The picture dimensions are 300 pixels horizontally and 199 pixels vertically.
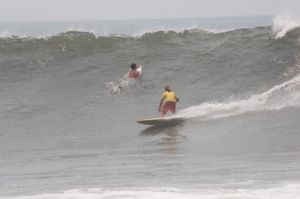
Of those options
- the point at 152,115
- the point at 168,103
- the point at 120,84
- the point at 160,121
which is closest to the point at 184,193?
the point at 160,121

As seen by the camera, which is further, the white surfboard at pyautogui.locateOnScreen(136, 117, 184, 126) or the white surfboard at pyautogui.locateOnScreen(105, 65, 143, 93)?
the white surfboard at pyautogui.locateOnScreen(105, 65, 143, 93)

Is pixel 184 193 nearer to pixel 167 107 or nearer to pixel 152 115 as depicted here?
pixel 167 107

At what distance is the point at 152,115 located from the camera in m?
17.8

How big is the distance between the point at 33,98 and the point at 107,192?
42.2 ft

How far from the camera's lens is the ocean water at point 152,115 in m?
9.60

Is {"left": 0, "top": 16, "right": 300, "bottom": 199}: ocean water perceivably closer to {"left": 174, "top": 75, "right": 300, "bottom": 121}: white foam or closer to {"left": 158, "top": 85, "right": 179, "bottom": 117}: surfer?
{"left": 174, "top": 75, "right": 300, "bottom": 121}: white foam

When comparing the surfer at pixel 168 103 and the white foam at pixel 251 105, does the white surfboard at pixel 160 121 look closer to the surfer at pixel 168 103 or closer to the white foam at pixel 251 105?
the white foam at pixel 251 105

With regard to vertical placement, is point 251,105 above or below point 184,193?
above

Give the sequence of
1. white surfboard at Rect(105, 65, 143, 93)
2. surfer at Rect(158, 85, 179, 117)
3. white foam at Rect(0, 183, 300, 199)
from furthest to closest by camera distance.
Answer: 1. white surfboard at Rect(105, 65, 143, 93)
2. surfer at Rect(158, 85, 179, 117)
3. white foam at Rect(0, 183, 300, 199)

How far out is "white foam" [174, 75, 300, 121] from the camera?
16.9 meters

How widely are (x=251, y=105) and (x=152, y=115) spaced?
2.79 m

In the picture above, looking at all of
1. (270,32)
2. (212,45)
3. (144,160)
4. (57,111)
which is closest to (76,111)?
(57,111)

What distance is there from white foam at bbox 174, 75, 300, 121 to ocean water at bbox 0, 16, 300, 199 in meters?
0.04

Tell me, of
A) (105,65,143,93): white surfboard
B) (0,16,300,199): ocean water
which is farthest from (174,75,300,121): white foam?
(105,65,143,93): white surfboard
